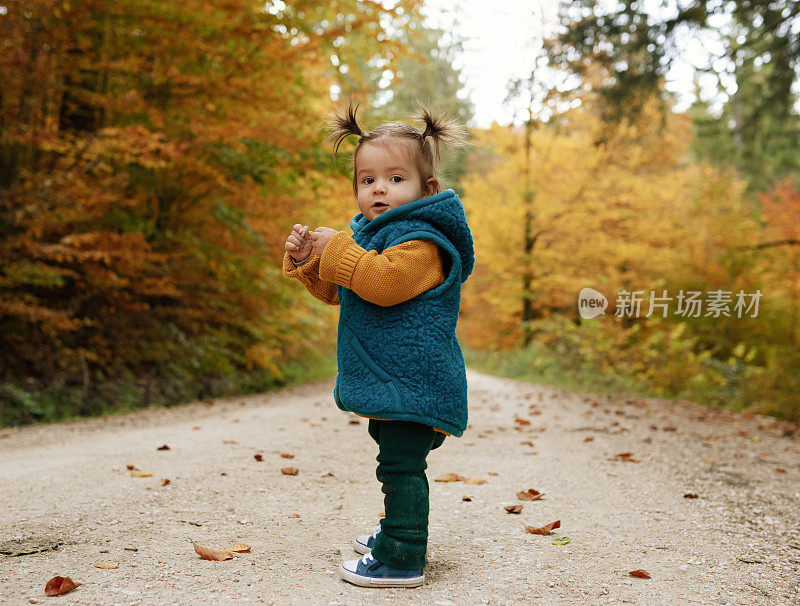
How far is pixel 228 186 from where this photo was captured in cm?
768

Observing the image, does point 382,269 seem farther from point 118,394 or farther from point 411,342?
point 118,394

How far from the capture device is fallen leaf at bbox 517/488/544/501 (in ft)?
12.1

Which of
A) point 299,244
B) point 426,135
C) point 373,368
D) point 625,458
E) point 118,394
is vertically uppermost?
point 426,135

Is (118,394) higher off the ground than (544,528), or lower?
lower

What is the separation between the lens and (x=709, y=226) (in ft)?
A: 41.7

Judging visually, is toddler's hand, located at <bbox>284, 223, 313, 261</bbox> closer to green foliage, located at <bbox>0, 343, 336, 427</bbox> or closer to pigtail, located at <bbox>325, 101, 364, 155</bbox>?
pigtail, located at <bbox>325, 101, 364, 155</bbox>

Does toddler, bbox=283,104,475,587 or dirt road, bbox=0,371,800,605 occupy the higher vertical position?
toddler, bbox=283,104,475,587

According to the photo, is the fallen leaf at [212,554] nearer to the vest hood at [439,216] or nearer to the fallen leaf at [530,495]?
the vest hood at [439,216]

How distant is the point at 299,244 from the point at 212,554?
1252mm

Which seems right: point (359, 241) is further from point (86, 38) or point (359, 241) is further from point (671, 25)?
point (671, 25)

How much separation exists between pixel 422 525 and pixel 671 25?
24.0 ft

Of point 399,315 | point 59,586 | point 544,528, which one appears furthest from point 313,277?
point 544,528

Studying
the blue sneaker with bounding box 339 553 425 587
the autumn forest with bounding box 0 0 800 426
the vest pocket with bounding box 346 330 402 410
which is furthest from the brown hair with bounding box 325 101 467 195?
the autumn forest with bounding box 0 0 800 426

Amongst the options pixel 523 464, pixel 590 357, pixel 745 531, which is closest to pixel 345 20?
pixel 523 464
